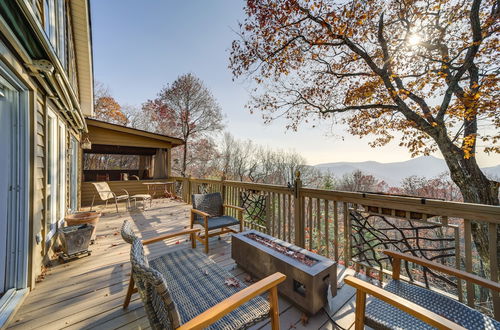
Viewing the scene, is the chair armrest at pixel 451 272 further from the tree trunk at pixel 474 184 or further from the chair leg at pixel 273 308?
the tree trunk at pixel 474 184

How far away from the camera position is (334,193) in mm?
2480

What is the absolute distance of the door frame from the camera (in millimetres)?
1940

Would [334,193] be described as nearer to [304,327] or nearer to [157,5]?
[304,327]

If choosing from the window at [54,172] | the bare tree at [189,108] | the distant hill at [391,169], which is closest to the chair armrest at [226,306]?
the window at [54,172]

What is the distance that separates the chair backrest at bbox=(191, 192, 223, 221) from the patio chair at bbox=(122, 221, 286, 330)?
145cm

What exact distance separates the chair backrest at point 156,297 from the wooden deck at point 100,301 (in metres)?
0.88

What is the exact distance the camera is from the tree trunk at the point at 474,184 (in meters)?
4.67

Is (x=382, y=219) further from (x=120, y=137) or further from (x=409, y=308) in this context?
(x=120, y=137)

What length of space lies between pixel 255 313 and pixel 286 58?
7281 mm

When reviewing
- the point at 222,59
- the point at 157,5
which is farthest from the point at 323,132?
the point at 157,5

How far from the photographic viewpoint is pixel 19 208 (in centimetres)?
203

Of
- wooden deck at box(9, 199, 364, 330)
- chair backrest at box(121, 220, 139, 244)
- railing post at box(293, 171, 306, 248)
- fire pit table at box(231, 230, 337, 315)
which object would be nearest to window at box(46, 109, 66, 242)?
wooden deck at box(9, 199, 364, 330)

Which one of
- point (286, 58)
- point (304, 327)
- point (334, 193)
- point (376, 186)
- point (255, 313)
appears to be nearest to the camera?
point (255, 313)

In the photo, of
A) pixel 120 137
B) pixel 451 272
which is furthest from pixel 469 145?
pixel 120 137
